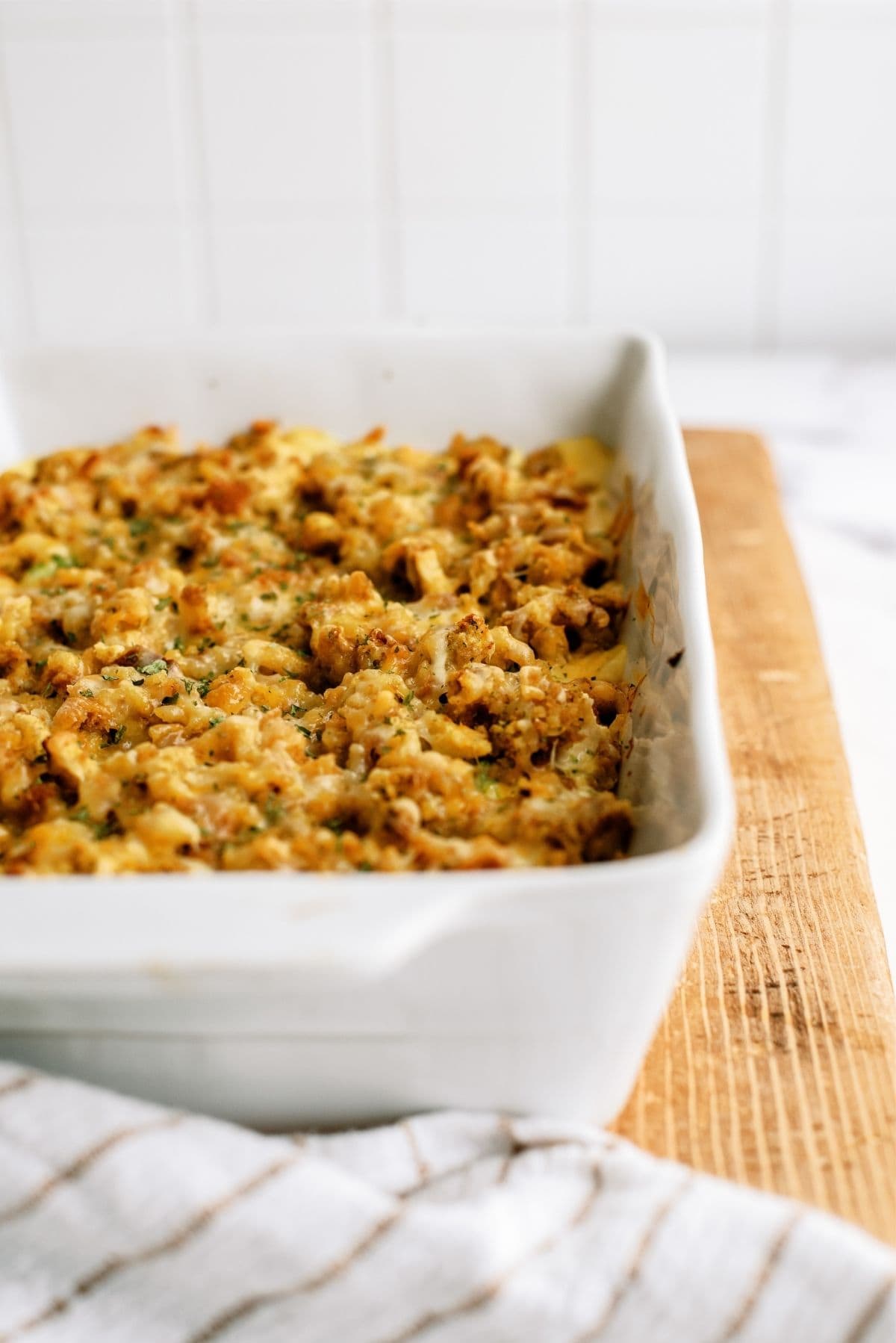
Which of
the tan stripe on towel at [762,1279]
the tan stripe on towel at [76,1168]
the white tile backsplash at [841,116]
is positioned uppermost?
the white tile backsplash at [841,116]

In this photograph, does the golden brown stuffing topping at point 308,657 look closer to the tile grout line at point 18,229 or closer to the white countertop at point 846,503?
the white countertop at point 846,503

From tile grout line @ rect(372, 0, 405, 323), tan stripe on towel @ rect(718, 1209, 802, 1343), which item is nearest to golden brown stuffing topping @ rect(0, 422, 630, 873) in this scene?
tan stripe on towel @ rect(718, 1209, 802, 1343)

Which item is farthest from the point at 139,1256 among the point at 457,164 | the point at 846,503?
the point at 457,164

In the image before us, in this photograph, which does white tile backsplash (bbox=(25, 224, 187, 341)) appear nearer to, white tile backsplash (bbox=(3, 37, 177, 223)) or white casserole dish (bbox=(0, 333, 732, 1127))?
white tile backsplash (bbox=(3, 37, 177, 223))

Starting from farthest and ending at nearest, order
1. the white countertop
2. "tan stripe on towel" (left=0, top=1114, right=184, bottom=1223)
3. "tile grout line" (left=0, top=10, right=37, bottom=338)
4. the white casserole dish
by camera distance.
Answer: "tile grout line" (left=0, top=10, right=37, bottom=338) → the white countertop → "tan stripe on towel" (left=0, top=1114, right=184, bottom=1223) → the white casserole dish

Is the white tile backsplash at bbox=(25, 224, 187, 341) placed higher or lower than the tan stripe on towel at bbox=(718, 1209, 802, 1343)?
higher

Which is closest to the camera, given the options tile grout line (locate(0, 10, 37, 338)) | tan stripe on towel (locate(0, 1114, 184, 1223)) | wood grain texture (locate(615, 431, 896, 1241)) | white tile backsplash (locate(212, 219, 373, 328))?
tan stripe on towel (locate(0, 1114, 184, 1223))

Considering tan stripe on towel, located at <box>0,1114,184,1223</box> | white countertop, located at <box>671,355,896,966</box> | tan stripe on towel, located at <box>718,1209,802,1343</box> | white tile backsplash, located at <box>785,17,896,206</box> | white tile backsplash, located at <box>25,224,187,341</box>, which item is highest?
white tile backsplash, located at <box>785,17,896,206</box>

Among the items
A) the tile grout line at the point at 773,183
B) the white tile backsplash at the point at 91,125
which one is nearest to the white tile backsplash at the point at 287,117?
the white tile backsplash at the point at 91,125
